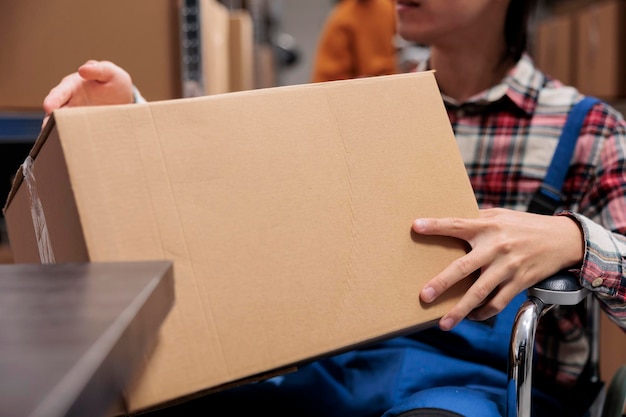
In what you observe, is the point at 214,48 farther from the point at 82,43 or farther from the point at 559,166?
the point at 559,166

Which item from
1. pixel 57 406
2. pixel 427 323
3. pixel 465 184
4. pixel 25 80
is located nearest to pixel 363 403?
pixel 427 323

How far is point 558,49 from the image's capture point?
A: 341 cm

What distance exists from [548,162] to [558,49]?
8.77 feet

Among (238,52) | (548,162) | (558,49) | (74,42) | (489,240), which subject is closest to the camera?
(489,240)

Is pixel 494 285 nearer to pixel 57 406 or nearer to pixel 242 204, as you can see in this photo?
pixel 242 204

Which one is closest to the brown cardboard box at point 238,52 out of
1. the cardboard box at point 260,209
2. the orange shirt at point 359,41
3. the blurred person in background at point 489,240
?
the orange shirt at point 359,41

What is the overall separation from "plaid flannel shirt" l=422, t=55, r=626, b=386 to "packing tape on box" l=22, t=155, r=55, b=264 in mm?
598

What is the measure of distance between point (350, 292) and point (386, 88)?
214mm

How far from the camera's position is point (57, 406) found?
0.21m

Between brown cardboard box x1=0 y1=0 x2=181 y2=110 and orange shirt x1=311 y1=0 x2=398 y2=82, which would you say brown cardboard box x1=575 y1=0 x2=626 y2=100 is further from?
brown cardboard box x1=0 y1=0 x2=181 y2=110

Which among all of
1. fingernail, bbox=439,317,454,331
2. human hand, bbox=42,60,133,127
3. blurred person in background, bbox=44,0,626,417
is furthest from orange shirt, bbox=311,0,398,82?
fingernail, bbox=439,317,454,331

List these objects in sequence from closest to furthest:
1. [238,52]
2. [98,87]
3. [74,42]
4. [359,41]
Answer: [98,87], [74,42], [238,52], [359,41]

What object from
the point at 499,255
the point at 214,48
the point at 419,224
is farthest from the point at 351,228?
the point at 214,48

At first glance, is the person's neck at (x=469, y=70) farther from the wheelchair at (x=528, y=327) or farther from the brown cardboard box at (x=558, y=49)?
the brown cardboard box at (x=558, y=49)
